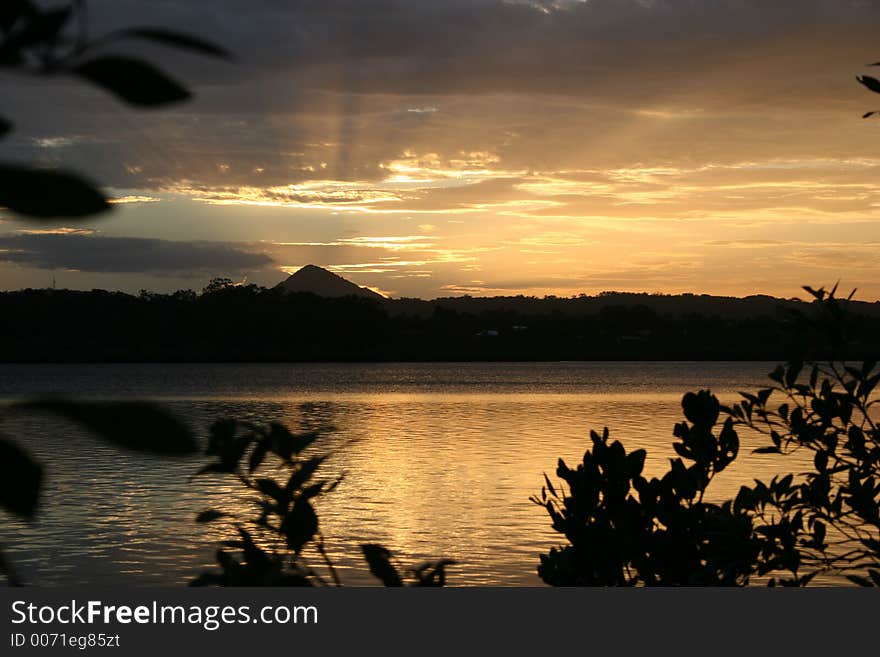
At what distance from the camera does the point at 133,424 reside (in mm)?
712

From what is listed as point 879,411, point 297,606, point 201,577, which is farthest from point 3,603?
point 879,411

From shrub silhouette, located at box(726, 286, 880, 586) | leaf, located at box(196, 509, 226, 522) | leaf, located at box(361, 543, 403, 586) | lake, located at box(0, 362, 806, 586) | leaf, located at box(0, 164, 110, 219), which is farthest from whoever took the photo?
lake, located at box(0, 362, 806, 586)

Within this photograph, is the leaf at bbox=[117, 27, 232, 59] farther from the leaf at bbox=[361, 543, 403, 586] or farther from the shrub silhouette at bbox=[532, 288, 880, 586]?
the shrub silhouette at bbox=[532, 288, 880, 586]

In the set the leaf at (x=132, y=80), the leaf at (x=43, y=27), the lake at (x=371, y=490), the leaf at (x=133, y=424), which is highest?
the leaf at (x=43, y=27)

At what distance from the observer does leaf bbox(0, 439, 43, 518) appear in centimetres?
75

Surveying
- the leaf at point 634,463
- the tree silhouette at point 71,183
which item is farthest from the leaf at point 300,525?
the leaf at point 634,463

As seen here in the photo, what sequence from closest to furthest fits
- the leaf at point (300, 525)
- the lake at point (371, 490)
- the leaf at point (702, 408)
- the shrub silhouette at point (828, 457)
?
the leaf at point (300, 525) → the shrub silhouette at point (828, 457) → the leaf at point (702, 408) → the lake at point (371, 490)

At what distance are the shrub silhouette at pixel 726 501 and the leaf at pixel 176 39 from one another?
15.5 ft

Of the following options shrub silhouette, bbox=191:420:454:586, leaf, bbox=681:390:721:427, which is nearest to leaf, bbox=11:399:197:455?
shrub silhouette, bbox=191:420:454:586

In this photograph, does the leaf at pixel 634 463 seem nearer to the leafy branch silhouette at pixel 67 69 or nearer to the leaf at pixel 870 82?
the leaf at pixel 870 82

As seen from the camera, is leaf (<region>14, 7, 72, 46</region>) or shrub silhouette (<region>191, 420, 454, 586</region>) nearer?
leaf (<region>14, 7, 72, 46</region>)

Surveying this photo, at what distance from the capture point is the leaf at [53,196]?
0.71 metres

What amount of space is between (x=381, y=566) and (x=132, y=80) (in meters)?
1.47

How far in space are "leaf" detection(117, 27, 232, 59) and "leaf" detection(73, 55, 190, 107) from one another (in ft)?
0.07
